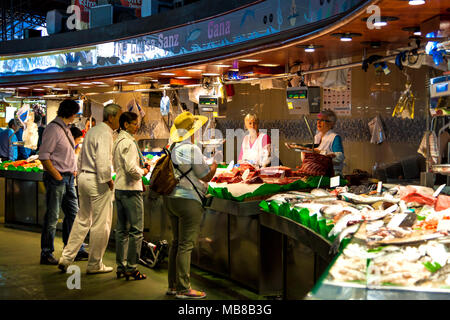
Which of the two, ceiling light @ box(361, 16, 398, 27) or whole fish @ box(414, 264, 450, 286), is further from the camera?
ceiling light @ box(361, 16, 398, 27)

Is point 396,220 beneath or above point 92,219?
above

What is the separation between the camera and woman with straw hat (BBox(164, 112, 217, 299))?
17.7ft

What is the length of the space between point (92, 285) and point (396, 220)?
145 inches

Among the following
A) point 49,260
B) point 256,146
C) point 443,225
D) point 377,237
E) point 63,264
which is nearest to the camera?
point 377,237

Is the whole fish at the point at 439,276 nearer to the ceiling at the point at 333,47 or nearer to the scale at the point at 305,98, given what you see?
the ceiling at the point at 333,47

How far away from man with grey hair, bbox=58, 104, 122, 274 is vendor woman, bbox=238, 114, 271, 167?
2621 mm

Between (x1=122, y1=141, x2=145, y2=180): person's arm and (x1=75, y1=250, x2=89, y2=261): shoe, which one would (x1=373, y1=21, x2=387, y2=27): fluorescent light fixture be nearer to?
(x1=122, y1=141, x2=145, y2=180): person's arm

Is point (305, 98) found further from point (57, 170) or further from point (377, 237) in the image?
point (377, 237)

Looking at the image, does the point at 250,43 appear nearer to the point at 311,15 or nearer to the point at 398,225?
the point at 311,15

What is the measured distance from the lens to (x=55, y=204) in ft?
23.4

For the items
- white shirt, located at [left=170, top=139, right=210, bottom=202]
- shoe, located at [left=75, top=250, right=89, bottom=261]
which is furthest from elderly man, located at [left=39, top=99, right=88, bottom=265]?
white shirt, located at [left=170, top=139, right=210, bottom=202]

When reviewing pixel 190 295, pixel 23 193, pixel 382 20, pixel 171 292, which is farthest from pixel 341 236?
pixel 23 193

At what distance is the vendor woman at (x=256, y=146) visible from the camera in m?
8.58

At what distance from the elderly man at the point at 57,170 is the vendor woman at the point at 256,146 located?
2.73 m
